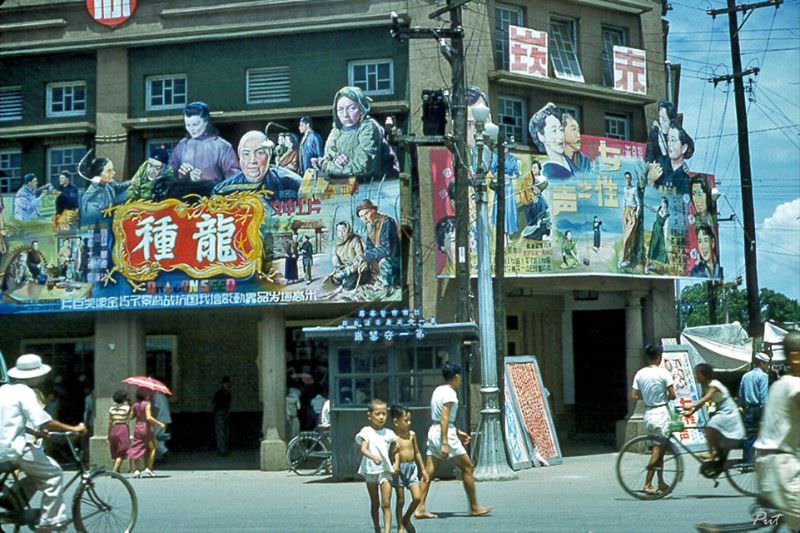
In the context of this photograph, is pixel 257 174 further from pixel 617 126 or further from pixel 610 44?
pixel 610 44

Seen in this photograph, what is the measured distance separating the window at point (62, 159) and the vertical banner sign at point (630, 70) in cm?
1292

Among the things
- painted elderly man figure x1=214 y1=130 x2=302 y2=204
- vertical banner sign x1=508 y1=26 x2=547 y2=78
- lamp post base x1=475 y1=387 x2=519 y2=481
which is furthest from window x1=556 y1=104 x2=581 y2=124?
lamp post base x1=475 y1=387 x2=519 y2=481

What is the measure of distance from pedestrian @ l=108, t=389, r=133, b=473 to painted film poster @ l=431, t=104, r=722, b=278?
7255 millimetres

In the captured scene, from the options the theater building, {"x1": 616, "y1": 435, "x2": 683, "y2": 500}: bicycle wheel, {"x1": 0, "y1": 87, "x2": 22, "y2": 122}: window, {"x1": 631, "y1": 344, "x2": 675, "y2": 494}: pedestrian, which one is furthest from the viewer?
{"x1": 0, "y1": 87, "x2": 22, "y2": 122}: window

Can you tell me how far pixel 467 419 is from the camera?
20.3m

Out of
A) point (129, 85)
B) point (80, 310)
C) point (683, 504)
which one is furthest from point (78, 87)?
point (683, 504)

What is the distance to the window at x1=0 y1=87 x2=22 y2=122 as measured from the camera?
27.7 m

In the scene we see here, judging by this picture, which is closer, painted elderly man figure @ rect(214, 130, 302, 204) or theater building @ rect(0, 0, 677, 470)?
painted elderly man figure @ rect(214, 130, 302, 204)

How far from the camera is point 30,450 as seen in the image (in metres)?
10.5

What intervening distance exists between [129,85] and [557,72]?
10.1 meters

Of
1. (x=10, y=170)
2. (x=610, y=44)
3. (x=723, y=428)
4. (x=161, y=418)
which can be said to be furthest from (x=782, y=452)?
(x=10, y=170)

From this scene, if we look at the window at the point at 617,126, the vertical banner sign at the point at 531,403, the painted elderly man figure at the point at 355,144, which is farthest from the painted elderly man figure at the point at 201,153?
the window at the point at 617,126

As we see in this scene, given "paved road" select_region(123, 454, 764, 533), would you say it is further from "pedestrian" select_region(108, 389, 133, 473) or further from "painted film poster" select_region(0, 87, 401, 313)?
"painted film poster" select_region(0, 87, 401, 313)

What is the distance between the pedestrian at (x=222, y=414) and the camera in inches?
1092
